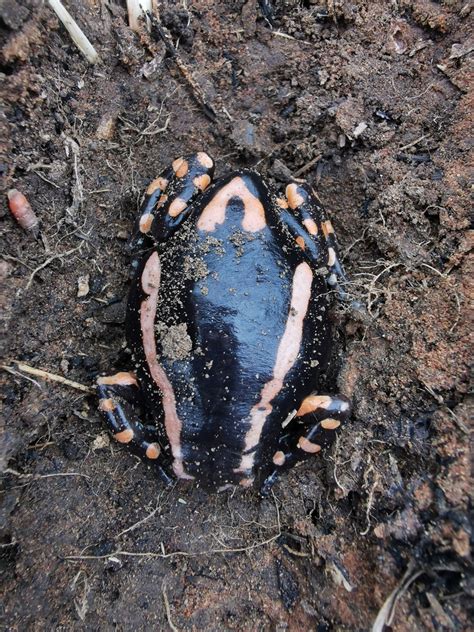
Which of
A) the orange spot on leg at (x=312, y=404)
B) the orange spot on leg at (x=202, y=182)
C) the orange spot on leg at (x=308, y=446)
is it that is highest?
the orange spot on leg at (x=202, y=182)

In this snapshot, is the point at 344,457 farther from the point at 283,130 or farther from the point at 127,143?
the point at 127,143

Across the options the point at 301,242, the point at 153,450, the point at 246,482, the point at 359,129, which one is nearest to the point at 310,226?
the point at 301,242

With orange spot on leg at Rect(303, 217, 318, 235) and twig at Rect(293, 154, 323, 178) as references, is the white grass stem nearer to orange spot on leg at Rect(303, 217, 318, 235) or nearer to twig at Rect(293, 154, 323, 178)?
twig at Rect(293, 154, 323, 178)

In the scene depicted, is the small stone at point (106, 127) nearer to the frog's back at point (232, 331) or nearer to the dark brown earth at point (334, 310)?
the dark brown earth at point (334, 310)

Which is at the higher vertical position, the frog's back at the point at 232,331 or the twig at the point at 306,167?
the twig at the point at 306,167

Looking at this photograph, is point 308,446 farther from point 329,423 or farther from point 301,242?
point 301,242

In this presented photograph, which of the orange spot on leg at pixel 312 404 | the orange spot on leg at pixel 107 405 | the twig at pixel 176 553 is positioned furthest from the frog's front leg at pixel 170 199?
the twig at pixel 176 553

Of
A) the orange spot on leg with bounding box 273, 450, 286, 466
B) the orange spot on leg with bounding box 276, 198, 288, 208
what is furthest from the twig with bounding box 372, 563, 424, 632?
the orange spot on leg with bounding box 276, 198, 288, 208
